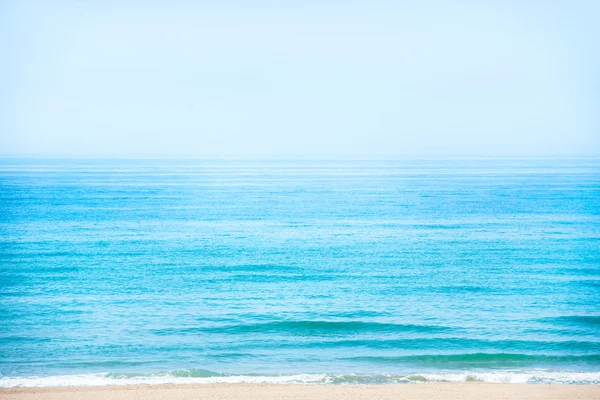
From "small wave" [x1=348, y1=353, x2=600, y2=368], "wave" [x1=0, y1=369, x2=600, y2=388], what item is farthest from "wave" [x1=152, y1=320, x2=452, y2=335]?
"wave" [x1=0, y1=369, x2=600, y2=388]

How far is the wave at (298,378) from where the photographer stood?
2312 cm

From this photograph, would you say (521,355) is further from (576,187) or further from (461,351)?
(576,187)

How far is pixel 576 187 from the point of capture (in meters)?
99.8

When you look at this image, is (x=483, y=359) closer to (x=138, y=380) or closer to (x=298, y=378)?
(x=298, y=378)

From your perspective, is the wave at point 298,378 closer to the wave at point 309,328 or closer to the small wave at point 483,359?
the small wave at point 483,359

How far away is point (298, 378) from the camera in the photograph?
23625 millimetres

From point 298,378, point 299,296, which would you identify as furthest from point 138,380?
point 299,296

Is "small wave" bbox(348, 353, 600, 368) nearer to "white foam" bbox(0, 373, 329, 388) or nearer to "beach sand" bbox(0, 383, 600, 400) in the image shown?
"beach sand" bbox(0, 383, 600, 400)

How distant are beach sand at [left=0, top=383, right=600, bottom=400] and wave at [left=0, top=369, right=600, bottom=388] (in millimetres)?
696

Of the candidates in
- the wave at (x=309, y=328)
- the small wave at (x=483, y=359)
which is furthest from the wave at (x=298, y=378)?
the wave at (x=309, y=328)

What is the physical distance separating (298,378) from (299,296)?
1114 centimetres

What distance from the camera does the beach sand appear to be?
2105cm

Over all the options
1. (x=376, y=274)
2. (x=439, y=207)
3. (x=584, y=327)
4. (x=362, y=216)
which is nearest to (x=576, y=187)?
(x=439, y=207)

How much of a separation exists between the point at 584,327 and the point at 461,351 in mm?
6791
